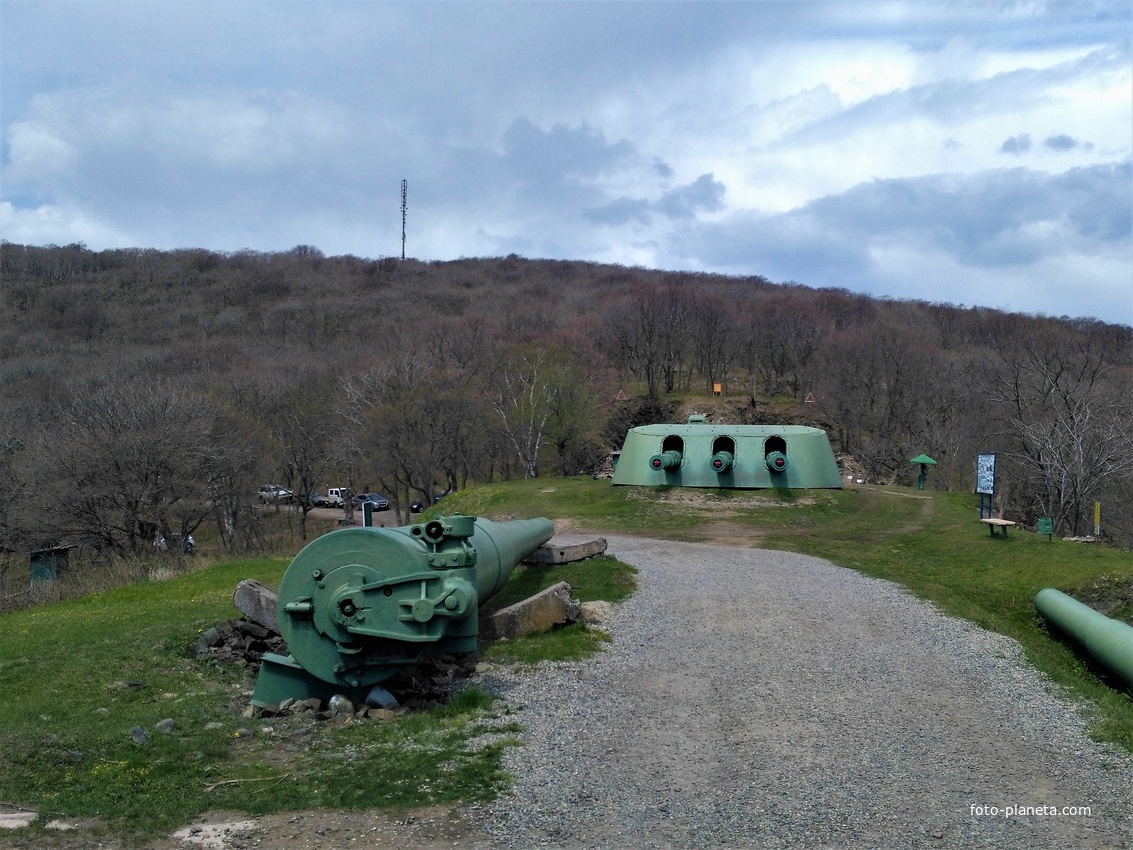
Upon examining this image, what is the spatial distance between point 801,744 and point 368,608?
3768 millimetres

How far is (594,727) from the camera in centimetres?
862

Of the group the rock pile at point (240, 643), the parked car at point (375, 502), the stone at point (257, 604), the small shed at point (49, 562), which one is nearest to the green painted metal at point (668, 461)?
the small shed at point (49, 562)

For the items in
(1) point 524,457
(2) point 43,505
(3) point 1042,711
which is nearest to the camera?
(3) point 1042,711

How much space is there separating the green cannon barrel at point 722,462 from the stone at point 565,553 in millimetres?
8627

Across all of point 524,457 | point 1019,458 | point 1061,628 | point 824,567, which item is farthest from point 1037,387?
point 1061,628

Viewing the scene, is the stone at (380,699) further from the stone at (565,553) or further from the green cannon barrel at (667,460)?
the green cannon barrel at (667,460)

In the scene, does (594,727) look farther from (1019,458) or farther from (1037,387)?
(1037,387)

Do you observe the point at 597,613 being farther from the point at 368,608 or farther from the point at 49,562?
the point at 49,562

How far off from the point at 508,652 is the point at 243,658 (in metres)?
2.85

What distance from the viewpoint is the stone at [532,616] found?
11570 mm

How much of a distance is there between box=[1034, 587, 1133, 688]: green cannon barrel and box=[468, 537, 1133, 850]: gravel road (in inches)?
36.6

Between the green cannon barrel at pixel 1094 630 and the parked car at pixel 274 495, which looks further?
the parked car at pixel 274 495

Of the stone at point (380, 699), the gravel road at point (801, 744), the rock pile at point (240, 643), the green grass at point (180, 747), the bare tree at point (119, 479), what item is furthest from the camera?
the bare tree at point (119, 479)

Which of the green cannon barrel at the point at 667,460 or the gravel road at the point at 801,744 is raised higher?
the green cannon barrel at the point at 667,460
